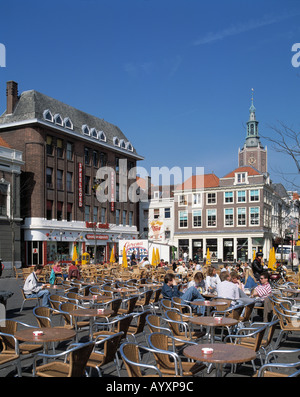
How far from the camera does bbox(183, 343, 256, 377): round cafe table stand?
4707 millimetres

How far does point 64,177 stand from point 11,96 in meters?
10.5

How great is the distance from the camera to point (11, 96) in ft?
148

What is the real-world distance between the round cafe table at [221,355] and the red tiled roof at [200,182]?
56.6 metres

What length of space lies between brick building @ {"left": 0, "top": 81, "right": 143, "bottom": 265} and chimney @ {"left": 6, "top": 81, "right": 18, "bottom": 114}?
0.11 meters

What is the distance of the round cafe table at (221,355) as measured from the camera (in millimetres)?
4707

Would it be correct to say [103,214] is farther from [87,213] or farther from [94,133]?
[94,133]

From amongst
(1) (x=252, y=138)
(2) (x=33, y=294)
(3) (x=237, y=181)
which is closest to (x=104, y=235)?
(3) (x=237, y=181)

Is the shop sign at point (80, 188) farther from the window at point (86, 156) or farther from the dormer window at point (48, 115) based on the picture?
the dormer window at point (48, 115)

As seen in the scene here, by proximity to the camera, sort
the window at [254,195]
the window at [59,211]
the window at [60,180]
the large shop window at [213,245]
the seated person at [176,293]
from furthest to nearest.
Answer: the large shop window at [213,245]
the window at [254,195]
the window at [60,180]
the window at [59,211]
the seated person at [176,293]

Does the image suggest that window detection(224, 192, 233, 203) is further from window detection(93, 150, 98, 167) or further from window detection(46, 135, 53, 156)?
window detection(46, 135, 53, 156)

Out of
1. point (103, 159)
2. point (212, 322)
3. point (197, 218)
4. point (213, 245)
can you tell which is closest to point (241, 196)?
point (197, 218)

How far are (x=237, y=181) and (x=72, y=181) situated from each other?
24.8 meters

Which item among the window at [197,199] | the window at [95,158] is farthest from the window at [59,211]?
the window at [197,199]

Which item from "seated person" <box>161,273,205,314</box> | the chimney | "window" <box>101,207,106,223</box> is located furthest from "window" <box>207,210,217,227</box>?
"seated person" <box>161,273,205,314</box>
